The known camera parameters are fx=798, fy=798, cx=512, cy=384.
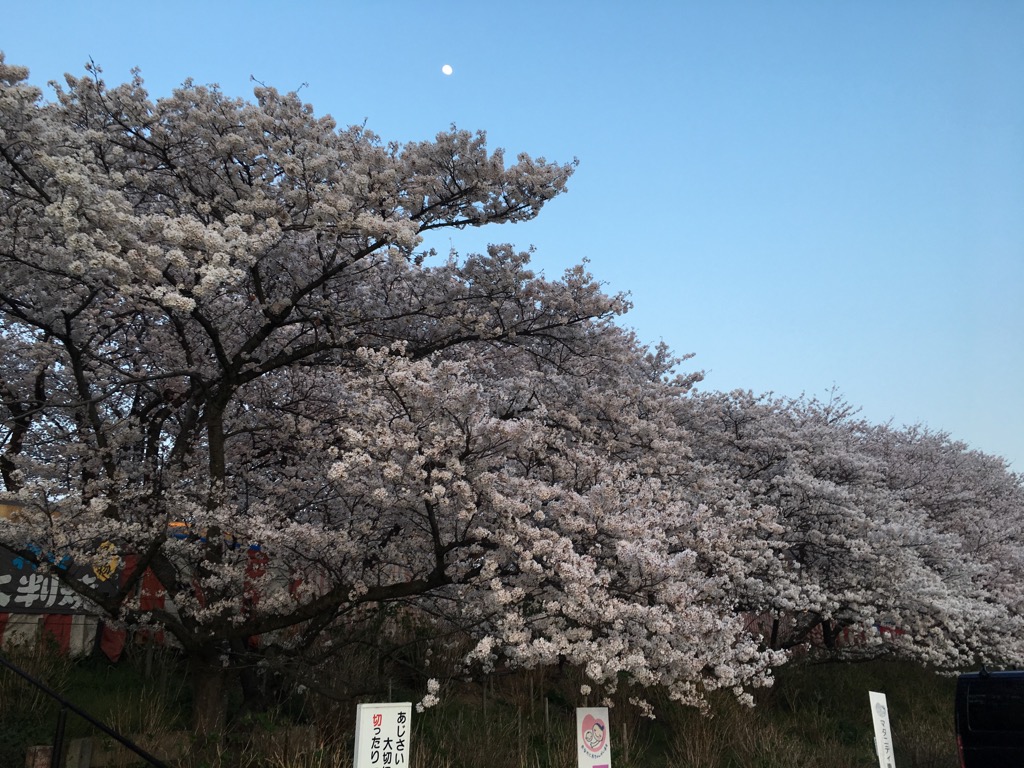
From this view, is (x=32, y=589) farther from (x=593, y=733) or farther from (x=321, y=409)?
(x=593, y=733)

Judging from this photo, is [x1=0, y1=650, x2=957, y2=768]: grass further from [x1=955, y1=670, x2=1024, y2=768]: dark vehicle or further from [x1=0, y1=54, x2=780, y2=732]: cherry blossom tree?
[x1=955, y1=670, x2=1024, y2=768]: dark vehicle

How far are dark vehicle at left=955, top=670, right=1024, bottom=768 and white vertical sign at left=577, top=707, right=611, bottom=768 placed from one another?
4725mm

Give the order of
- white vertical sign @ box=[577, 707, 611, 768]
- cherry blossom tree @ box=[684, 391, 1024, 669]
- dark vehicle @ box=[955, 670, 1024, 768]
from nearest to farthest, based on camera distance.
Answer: white vertical sign @ box=[577, 707, 611, 768] → dark vehicle @ box=[955, 670, 1024, 768] → cherry blossom tree @ box=[684, 391, 1024, 669]

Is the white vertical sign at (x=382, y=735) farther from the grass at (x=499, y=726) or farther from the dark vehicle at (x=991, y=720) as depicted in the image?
the dark vehicle at (x=991, y=720)

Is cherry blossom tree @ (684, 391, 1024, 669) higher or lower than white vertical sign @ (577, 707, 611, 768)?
higher

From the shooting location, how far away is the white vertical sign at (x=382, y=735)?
6113 mm

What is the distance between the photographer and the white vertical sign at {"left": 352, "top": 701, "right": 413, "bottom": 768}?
6113 mm

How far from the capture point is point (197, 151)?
31.0 ft

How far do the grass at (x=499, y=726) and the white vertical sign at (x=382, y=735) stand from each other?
208 cm

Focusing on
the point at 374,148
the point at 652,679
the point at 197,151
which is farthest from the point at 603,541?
the point at 197,151

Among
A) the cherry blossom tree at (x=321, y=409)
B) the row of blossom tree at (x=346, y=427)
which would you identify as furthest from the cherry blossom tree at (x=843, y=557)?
the cherry blossom tree at (x=321, y=409)

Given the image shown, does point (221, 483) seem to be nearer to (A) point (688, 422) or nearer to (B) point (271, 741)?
(B) point (271, 741)

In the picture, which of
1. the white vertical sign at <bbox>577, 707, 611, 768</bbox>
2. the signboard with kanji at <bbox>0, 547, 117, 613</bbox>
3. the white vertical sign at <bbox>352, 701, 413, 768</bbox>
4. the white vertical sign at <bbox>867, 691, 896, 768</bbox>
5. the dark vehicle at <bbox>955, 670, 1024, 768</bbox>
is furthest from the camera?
the signboard with kanji at <bbox>0, 547, 117, 613</bbox>

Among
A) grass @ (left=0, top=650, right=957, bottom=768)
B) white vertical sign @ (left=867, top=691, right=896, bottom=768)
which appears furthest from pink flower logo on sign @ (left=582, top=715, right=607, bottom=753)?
white vertical sign @ (left=867, top=691, right=896, bottom=768)
